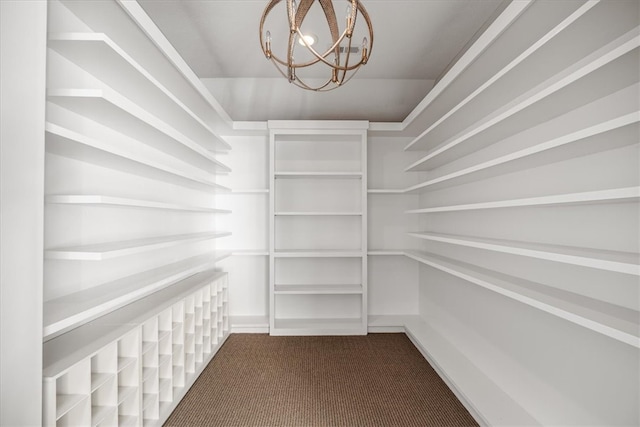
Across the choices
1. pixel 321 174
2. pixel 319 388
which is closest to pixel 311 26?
pixel 321 174

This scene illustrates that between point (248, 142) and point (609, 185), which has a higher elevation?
point (248, 142)

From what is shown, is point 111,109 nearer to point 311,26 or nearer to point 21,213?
point 21,213

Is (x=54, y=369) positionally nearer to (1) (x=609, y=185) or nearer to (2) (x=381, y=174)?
(1) (x=609, y=185)

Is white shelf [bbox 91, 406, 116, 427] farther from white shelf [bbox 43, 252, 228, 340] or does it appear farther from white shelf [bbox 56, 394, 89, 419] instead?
white shelf [bbox 43, 252, 228, 340]

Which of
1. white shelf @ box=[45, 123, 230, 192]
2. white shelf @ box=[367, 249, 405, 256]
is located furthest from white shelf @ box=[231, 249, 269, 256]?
white shelf @ box=[45, 123, 230, 192]

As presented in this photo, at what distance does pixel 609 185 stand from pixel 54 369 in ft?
7.21

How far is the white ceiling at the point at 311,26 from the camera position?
2389mm

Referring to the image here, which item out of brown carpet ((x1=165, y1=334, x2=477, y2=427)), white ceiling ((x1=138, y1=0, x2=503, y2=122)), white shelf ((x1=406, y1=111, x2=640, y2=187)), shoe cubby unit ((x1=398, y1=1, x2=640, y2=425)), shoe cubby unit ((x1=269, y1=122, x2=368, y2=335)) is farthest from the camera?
shoe cubby unit ((x1=269, y1=122, x2=368, y2=335))

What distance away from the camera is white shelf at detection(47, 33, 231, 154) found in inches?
53.6

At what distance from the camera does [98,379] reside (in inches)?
58.2

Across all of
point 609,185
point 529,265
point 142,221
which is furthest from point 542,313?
point 142,221

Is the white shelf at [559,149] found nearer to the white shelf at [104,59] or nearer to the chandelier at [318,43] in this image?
the chandelier at [318,43]

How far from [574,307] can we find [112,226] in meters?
2.25

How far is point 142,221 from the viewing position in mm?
2268
